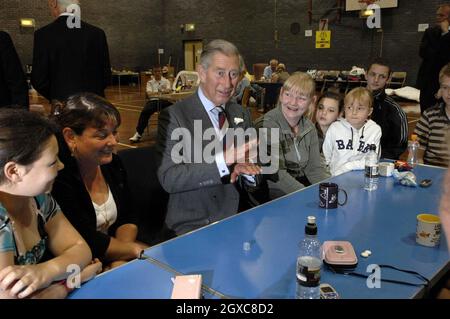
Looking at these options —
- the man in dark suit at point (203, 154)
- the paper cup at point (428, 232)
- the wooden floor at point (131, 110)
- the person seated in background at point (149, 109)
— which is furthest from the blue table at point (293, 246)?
the person seated in background at point (149, 109)

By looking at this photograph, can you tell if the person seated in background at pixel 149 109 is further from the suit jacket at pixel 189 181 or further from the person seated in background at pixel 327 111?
the suit jacket at pixel 189 181

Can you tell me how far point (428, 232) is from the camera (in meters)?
1.68

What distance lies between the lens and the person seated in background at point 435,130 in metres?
3.45

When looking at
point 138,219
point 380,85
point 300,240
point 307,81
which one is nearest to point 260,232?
point 300,240

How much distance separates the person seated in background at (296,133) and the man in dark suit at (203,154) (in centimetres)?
57

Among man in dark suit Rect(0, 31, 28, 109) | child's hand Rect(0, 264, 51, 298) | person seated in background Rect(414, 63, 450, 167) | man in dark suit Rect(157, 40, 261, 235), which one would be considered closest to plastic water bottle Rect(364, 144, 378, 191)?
man in dark suit Rect(157, 40, 261, 235)

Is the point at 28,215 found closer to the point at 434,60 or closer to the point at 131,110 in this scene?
the point at 434,60

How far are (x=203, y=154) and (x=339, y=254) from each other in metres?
1.07

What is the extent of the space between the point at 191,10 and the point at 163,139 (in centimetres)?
1684

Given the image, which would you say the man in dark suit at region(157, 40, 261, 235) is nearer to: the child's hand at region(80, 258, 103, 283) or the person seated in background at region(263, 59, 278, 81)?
the child's hand at region(80, 258, 103, 283)

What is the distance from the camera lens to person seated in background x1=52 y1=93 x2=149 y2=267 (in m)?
1.83

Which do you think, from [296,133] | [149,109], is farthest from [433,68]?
[149,109]

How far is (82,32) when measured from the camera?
3846 millimetres

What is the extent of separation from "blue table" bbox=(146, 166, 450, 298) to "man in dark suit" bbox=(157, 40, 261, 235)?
1.01 feet
